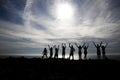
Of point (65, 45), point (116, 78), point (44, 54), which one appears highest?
point (65, 45)

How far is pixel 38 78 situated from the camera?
8453mm

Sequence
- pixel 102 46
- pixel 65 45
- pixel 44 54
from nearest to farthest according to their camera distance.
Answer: pixel 102 46, pixel 65 45, pixel 44 54

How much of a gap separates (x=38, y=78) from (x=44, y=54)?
79.3 ft

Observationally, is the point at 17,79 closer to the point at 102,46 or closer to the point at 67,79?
the point at 67,79

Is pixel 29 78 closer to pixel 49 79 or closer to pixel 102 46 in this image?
pixel 49 79

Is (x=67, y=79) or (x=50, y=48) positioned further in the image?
(x=50, y=48)

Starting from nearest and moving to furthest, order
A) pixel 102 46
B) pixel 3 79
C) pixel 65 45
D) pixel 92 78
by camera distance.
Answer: pixel 3 79, pixel 92 78, pixel 102 46, pixel 65 45

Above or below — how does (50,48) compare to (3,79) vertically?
above

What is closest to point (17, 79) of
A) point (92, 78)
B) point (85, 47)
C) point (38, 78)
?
point (38, 78)

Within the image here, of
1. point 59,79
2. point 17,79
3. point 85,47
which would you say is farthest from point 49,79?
point 85,47

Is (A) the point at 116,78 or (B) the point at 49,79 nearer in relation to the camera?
(B) the point at 49,79

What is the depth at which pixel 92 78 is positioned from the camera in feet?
29.4

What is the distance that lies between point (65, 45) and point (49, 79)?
20915 mm

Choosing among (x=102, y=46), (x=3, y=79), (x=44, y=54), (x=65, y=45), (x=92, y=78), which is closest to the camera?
(x=3, y=79)
